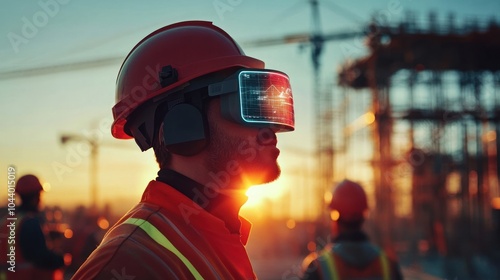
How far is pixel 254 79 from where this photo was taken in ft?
7.82

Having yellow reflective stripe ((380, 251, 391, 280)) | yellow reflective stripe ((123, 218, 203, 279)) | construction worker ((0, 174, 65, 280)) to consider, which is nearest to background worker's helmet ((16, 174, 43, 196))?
construction worker ((0, 174, 65, 280))

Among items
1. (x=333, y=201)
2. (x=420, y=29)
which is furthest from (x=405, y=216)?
(x=333, y=201)

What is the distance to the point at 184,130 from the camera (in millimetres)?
2102

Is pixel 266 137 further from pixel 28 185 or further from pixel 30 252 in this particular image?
→ pixel 28 185

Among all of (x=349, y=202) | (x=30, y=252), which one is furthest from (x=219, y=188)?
(x=30, y=252)

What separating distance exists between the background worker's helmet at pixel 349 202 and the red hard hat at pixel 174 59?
105 inches

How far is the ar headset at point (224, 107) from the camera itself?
2.16 meters

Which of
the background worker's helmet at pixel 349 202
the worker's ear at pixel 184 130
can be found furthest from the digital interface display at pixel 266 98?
the background worker's helmet at pixel 349 202

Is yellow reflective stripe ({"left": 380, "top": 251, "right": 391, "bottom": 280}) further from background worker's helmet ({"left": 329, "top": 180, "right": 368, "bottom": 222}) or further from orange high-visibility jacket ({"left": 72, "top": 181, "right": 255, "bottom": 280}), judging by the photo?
orange high-visibility jacket ({"left": 72, "top": 181, "right": 255, "bottom": 280})

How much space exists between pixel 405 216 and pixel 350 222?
105 feet

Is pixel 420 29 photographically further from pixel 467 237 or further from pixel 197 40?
pixel 197 40

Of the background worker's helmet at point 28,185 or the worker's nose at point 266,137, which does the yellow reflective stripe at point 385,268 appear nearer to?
the worker's nose at point 266,137

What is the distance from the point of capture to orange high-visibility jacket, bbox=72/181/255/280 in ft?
5.12

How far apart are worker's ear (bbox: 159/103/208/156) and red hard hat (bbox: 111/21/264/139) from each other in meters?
0.11
